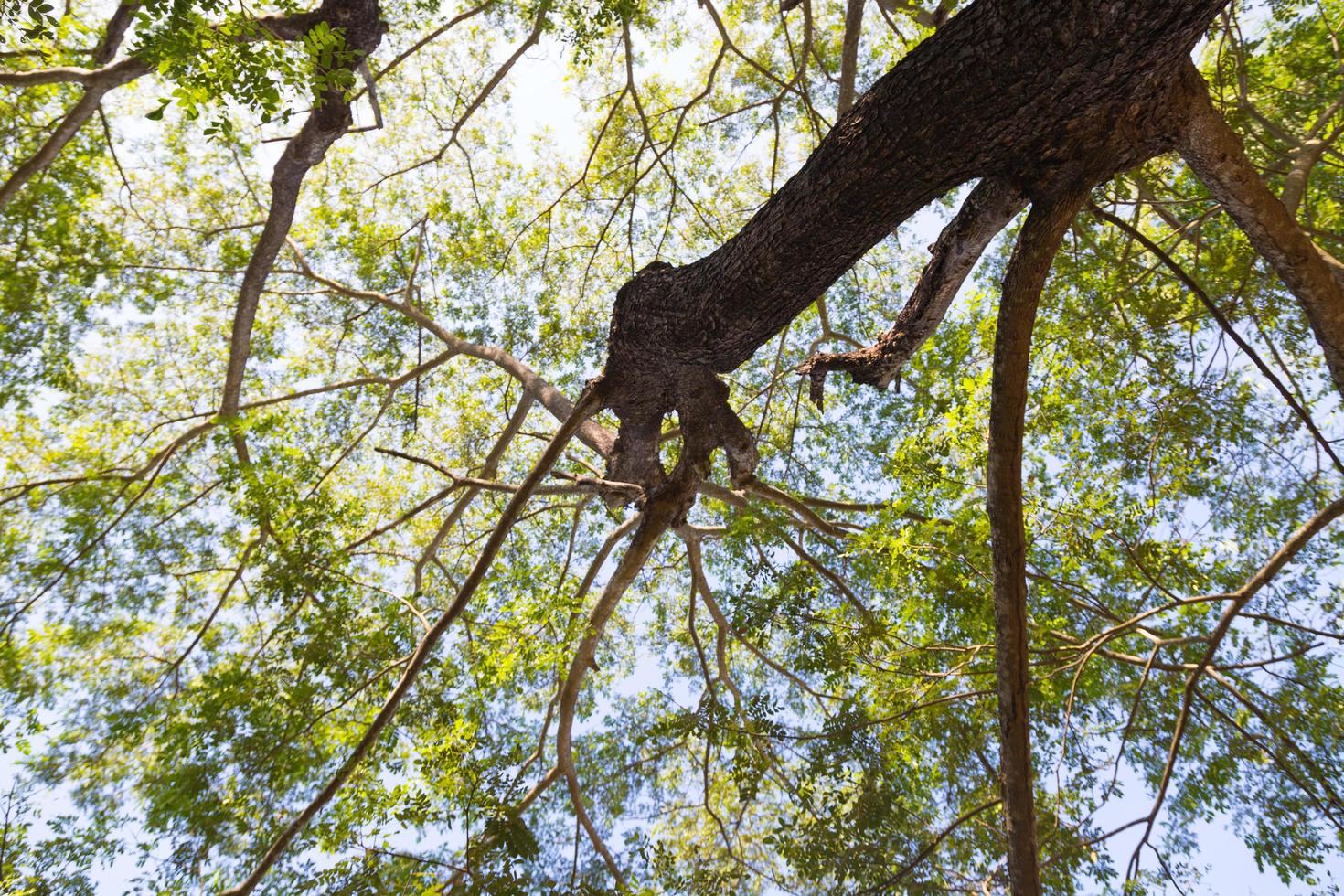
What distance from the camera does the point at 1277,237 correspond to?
2.63 metres

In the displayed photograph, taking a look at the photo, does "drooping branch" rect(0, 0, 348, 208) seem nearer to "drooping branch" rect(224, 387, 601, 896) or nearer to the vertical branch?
"drooping branch" rect(224, 387, 601, 896)

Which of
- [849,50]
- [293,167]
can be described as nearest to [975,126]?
[849,50]

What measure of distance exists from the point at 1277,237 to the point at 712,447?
2.50m

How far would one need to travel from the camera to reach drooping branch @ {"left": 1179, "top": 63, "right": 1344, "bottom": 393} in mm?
2516

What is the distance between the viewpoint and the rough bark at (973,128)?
81.0 inches

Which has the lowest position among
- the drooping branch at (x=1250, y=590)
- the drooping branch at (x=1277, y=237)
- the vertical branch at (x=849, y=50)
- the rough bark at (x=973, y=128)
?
the drooping branch at (x=1250, y=590)

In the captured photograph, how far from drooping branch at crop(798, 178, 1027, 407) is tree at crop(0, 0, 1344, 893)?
0.02m

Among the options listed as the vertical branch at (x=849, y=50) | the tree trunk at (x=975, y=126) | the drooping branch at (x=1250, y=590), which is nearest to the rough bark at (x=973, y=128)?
the tree trunk at (x=975, y=126)

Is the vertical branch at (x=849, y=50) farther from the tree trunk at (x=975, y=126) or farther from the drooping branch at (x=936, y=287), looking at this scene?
the tree trunk at (x=975, y=126)

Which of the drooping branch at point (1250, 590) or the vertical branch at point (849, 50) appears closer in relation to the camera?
the drooping branch at point (1250, 590)

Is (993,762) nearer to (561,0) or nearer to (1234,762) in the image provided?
(1234,762)

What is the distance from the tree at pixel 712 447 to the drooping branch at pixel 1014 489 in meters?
0.01

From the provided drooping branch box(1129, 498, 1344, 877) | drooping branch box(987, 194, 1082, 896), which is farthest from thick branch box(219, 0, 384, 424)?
drooping branch box(1129, 498, 1344, 877)

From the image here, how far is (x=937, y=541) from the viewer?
407 cm
